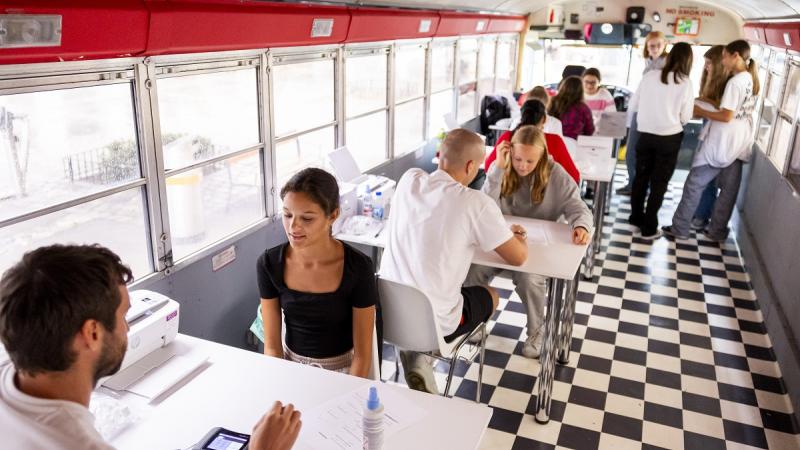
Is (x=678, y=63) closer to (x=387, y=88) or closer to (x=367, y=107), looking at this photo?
(x=387, y=88)

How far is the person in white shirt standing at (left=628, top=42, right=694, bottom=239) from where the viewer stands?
5133 mm

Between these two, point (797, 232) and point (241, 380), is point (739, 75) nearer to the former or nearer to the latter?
point (797, 232)

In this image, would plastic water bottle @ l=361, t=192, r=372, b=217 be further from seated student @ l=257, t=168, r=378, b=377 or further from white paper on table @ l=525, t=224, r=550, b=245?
seated student @ l=257, t=168, r=378, b=377

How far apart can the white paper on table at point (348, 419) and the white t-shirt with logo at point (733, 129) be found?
14.8 ft

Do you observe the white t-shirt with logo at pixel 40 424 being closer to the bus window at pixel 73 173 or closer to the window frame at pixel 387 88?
the bus window at pixel 73 173

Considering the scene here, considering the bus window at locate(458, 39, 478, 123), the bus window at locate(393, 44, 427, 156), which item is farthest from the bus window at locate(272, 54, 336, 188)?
the bus window at locate(458, 39, 478, 123)

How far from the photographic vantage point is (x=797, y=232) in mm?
3812

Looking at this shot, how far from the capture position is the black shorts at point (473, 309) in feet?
9.21

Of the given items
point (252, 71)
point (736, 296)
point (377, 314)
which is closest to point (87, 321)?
point (377, 314)

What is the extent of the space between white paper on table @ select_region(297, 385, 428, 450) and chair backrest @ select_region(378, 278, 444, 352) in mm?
563

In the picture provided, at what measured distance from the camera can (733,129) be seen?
523 cm

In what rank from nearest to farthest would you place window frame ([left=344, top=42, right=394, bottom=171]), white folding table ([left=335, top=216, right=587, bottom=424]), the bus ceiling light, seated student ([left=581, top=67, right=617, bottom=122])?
the bus ceiling light < white folding table ([left=335, top=216, right=587, bottom=424]) < window frame ([left=344, top=42, right=394, bottom=171]) < seated student ([left=581, top=67, right=617, bottom=122])

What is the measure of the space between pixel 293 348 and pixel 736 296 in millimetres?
3615

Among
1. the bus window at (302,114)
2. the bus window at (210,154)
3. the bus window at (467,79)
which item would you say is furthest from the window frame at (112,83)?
the bus window at (467,79)
